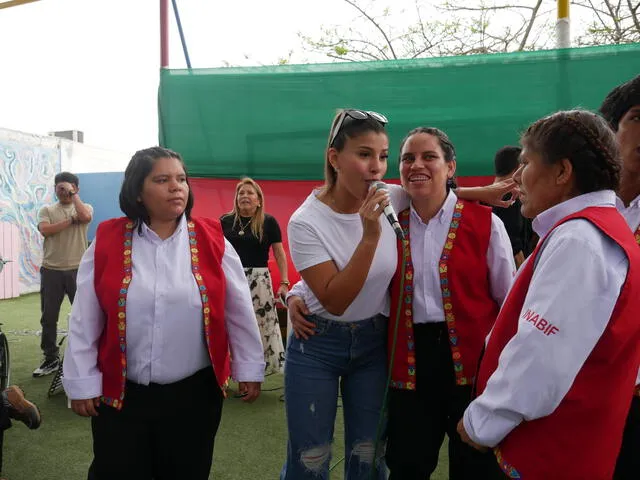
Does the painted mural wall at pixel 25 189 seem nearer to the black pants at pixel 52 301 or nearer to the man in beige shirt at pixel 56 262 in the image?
the man in beige shirt at pixel 56 262

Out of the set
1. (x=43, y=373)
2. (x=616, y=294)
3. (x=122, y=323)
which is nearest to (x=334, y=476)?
(x=122, y=323)

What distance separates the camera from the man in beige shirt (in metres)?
4.99

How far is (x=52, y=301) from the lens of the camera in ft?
16.5

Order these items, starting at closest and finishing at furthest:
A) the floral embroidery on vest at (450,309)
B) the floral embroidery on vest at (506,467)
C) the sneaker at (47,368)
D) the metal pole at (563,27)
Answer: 1. the floral embroidery on vest at (506,467)
2. the floral embroidery on vest at (450,309)
3. the metal pole at (563,27)
4. the sneaker at (47,368)

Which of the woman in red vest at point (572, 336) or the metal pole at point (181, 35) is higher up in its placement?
the metal pole at point (181, 35)

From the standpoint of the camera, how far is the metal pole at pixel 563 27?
4.21m

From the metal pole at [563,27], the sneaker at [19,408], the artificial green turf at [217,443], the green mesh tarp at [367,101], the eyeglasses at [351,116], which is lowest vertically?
the artificial green turf at [217,443]

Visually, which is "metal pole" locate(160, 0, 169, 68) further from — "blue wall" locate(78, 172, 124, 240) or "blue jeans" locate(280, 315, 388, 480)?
"blue wall" locate(78, 172, 124, 240)

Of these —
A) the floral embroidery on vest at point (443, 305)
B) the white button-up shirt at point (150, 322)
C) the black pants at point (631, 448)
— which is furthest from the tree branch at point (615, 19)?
the white button-up shirt at point (150, 322)

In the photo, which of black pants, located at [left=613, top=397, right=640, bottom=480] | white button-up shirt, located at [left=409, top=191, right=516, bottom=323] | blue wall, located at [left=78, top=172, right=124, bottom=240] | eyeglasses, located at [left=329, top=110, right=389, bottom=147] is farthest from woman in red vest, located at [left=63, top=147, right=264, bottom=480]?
blue wall, located at [left=78, top=172, right=124, bottom=240]

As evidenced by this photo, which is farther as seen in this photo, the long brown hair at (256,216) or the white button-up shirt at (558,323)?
the long brown hair at (256,216)

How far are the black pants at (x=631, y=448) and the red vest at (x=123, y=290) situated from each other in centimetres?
134

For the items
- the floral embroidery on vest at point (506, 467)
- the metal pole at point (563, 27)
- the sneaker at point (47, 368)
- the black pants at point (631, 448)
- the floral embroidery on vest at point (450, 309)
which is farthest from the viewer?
the sneaker at point (47, 368)

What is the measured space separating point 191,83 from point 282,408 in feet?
9.79
